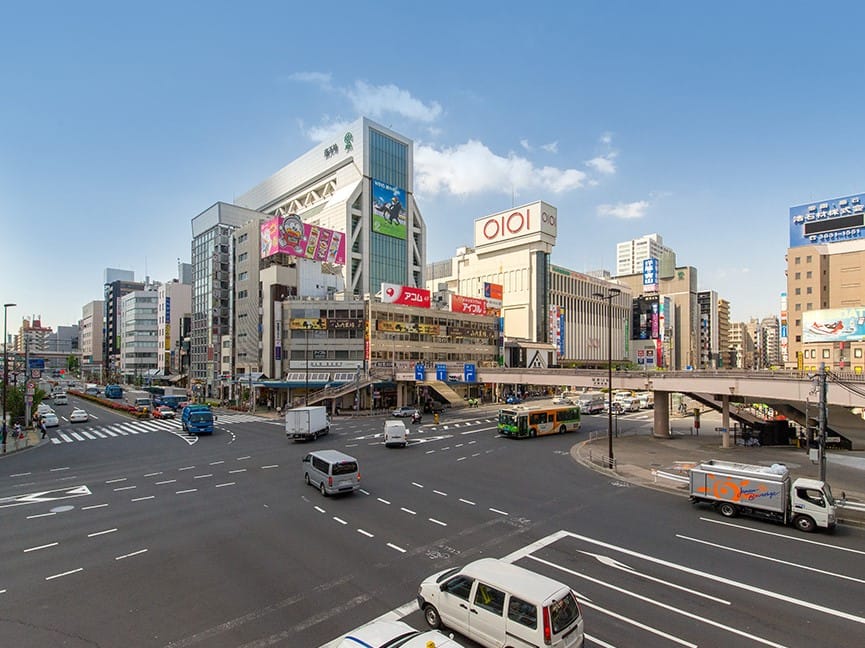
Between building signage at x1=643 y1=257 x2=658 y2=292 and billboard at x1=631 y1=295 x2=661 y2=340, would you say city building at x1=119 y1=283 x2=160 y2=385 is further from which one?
billboard at x1=631 y1=295 x2=661 y2=340

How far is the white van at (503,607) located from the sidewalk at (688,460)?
58.8 ft

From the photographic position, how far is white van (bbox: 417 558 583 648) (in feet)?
31.3

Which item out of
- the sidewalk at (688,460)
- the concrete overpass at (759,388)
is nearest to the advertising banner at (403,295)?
the concrete overpass at (759,388)

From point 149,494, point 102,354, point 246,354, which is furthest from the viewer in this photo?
point 102,354

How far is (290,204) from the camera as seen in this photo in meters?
141


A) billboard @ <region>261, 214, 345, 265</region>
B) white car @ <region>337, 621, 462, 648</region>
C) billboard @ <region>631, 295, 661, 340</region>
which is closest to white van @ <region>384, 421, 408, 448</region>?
white car @ <region>337, 621, 462, 648</region>

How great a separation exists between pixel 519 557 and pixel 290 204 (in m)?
139

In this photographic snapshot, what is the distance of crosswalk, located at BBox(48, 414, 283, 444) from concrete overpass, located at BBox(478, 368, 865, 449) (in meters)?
37.9

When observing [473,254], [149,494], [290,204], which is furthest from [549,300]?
[149,494]

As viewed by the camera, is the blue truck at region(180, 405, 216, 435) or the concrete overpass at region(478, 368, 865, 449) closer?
the concrete overpass at region(478, 368, 865, 449)

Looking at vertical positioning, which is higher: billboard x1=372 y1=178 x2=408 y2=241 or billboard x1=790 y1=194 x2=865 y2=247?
billboard x1=372 y1=178 x2=408 y2=241

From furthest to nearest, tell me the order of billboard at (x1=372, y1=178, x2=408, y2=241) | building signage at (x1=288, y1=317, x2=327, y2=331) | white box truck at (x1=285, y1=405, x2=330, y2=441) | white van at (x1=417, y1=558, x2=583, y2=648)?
1. billboard at (x1=372, y1=178, x2=408, y2=241)
2. building signage at (x1=288, y1=317, x2=327, y2=331)
3. white box truck at (x1=285, y1=405, x2=330, y2=441)
4. white van at (x1=417, y1=558, x2=583, y2=648)

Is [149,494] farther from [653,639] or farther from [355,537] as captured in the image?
[653,639]

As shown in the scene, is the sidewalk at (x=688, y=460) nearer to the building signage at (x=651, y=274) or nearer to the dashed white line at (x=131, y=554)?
the dashed white line at (x=131, y=554)
